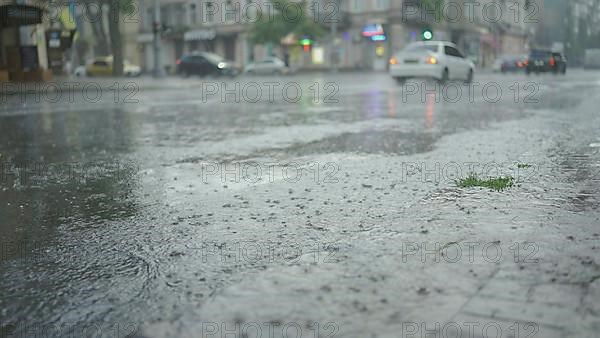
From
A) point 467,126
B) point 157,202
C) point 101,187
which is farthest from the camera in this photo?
point 467,126

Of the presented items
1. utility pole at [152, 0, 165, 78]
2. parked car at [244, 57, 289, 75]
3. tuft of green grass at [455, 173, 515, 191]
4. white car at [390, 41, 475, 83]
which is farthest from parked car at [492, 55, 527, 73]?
tuft of green grass at [455, 173, 515, 191]

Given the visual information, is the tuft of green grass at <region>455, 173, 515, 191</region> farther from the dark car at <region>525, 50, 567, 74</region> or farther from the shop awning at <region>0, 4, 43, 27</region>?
the dark car at <region>525, 50, 567, 74</region>

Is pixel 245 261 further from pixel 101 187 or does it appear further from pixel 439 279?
pixel 101 187

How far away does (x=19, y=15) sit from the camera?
21828mm

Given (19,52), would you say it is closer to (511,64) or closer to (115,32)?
(115,32)

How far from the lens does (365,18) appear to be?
51.4 metres

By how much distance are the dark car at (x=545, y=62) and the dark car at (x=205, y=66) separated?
1787 cm

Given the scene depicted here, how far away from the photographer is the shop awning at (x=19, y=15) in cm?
2156

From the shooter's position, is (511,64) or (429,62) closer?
(429,62)

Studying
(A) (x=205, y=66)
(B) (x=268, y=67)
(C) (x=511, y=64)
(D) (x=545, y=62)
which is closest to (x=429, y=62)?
(A) (x=205, y=66)

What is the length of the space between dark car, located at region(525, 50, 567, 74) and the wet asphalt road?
32.0m

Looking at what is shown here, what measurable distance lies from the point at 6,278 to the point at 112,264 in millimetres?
493

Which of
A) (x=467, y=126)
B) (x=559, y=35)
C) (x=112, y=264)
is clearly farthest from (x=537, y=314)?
(x=559, y=35)

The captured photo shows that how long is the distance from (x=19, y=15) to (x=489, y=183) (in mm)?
21171
